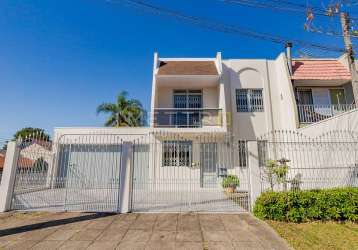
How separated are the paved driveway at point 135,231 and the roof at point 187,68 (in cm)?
914

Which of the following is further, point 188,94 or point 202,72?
point 188,94

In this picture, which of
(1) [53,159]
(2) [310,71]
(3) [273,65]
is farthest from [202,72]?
(1) [53,159]

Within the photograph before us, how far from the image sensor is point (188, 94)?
14.2 meters

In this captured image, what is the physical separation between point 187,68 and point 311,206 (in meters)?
10.6

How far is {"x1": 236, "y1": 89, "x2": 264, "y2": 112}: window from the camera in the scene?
44.3ft

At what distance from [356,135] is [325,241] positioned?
5413 mm

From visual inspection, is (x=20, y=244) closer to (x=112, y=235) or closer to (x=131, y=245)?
(x=112, y=235)

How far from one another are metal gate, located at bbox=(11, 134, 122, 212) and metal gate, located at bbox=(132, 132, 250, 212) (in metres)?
1.11

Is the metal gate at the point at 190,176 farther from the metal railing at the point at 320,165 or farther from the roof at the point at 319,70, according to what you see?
the roof at the point at 319,70

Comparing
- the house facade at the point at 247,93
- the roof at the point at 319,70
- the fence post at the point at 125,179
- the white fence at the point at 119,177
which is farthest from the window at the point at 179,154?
the roof at the point at 319,70

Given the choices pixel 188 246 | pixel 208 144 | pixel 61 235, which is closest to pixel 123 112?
pixel 208 144

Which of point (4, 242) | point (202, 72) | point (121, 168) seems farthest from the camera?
point (202, 72)

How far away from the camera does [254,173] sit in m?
6.58

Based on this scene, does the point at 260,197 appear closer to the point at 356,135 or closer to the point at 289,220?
the point at 289,220
